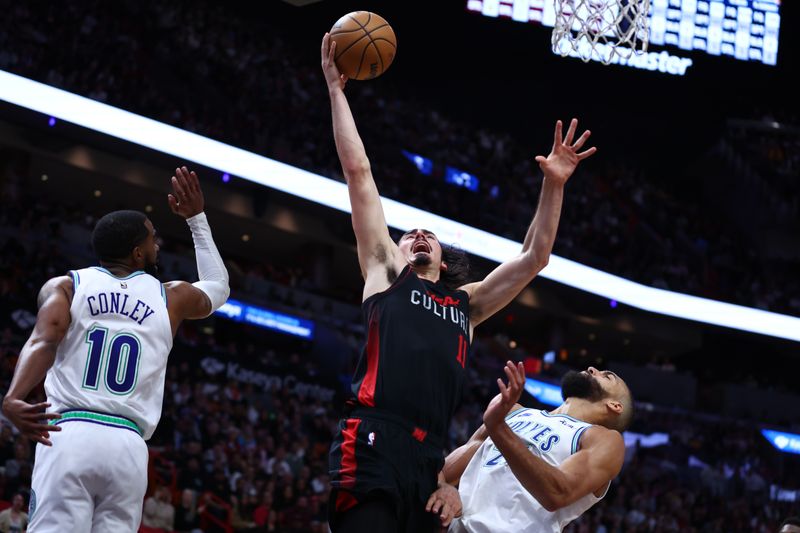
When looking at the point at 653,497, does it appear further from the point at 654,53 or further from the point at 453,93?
the point at 453,93

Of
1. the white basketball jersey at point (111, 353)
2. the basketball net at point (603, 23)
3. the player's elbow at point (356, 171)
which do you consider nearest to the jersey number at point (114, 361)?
the white basketball jersey at point (111, 353)

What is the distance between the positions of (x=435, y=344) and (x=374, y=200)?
0.60 meters

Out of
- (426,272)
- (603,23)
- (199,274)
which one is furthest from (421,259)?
(603,23)

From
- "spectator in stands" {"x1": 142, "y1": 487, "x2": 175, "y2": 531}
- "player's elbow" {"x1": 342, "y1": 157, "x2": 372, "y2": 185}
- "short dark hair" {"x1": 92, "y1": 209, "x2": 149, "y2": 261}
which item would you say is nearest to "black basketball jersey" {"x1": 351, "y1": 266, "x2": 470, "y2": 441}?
"player's elbow" {"x1": 342, "y1": 157, "x2": 372, "y2": 185}

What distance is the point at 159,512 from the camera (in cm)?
1038

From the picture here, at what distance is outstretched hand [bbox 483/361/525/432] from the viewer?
10.6 ft

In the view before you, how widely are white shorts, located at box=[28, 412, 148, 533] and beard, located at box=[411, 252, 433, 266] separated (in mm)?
1219

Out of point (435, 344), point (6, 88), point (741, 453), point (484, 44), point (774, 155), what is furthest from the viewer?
point (774, 155)

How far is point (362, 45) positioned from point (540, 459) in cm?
193

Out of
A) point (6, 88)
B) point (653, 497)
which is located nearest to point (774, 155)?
point (653, 497)

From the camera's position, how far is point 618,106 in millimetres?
27594

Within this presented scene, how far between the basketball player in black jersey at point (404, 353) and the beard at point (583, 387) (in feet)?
1.81

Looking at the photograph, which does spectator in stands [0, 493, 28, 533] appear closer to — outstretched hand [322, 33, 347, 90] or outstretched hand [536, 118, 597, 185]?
outstretched hand [322, 33, 347, 90]

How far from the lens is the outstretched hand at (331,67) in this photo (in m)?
3.98
